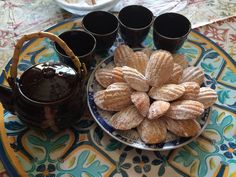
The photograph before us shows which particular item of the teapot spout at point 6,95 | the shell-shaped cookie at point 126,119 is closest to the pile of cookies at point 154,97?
the shell-shaped cookie at point 126,119

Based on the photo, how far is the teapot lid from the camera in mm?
552

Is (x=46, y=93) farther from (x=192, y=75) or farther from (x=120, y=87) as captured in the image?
(x=192, y=75)

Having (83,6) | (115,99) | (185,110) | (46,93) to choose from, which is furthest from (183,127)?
(83,6)

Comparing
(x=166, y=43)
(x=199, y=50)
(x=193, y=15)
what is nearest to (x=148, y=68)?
(x=166, y=43)

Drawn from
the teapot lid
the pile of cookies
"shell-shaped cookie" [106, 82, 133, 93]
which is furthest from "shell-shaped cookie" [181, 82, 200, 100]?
the teapot lid

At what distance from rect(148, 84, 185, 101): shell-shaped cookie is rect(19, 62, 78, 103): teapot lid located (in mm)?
155

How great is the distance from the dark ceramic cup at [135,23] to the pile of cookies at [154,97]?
9 centimetres

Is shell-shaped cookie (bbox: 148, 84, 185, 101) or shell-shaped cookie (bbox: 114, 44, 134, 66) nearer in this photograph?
shell-shaped cookie (bbox: 148, 84, 185, 101)

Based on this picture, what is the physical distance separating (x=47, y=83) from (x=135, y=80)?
0.55 feet

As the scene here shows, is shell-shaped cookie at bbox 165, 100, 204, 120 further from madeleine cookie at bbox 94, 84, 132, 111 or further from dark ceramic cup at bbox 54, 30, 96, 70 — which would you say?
dark ceramic cup at bbox 54, 30, 96, 70

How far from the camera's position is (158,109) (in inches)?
22.4

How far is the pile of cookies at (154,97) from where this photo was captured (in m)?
0.58

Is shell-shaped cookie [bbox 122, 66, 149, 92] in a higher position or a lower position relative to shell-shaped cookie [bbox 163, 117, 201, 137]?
higher

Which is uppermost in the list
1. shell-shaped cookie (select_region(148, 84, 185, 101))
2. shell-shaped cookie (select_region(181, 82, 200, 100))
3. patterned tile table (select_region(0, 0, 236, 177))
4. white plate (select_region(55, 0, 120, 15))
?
white plate (select_region(55, 0, 120, 15))
